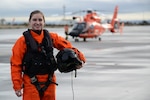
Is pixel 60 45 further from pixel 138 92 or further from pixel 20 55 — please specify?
pixel 138 92

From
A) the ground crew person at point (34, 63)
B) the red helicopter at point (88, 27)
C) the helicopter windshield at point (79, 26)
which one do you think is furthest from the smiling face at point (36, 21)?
the helicopter windshield at point (79, 26)

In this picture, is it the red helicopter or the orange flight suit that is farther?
the red helicopter

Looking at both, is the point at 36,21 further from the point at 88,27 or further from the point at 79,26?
the point at 88,27

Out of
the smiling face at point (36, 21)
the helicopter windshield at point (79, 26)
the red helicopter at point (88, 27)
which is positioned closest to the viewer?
the smiling face at point (36, 21)

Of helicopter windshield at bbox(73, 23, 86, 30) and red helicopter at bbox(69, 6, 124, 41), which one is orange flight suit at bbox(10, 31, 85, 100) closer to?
red helicopter at bbox(69, 6, 124, 41)

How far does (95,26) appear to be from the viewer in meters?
36.5

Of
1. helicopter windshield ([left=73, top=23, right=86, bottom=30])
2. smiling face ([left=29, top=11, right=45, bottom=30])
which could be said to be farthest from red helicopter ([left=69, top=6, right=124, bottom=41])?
smiling face ([left=29, top=11, right=45, bottom=30])

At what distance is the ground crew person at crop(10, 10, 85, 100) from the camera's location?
518 centimetres

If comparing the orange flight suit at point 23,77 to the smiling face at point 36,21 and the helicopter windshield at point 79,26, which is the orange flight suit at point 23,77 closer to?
the smiling face at point 36,21

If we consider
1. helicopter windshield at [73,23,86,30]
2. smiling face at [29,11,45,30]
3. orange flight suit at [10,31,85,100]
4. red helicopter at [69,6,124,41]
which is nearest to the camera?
orange flight suit at [10,31,85,100]

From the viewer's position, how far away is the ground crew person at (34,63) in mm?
5176

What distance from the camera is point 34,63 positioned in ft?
17.2

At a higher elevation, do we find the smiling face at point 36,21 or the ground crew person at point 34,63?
the smiling face at point 36,21

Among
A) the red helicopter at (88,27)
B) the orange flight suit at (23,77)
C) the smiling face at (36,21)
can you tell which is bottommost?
the red helicopter at (88,27)
